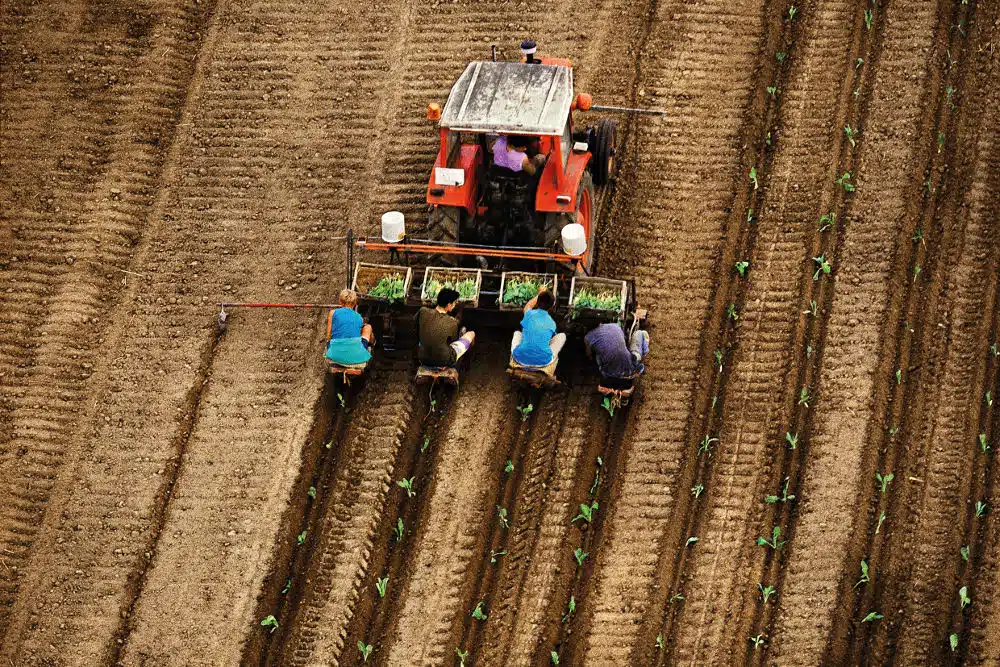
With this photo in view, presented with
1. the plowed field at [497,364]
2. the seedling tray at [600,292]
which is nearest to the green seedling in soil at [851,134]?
the plowed field at [497,364]

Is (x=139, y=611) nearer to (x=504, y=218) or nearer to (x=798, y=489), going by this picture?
(x=504, y=218)

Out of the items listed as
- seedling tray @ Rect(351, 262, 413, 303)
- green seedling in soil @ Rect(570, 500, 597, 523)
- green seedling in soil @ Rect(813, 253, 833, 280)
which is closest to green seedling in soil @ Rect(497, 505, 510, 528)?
green seedling in soil @ Rect(570, 500, 597, 523)

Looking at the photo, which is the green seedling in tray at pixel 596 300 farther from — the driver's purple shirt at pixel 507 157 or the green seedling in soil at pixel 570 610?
the green seedling in soil at pixel 570 610

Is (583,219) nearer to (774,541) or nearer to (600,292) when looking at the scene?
(600,292)

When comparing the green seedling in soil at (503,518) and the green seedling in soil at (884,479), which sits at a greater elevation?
the green seedling in soil at (884,479)

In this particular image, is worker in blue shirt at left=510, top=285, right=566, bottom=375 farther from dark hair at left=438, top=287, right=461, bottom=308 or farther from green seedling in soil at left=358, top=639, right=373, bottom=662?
green seedling in soil at left=358, top=639, right=373, bottom=662

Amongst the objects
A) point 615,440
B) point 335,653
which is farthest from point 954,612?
point 335,653

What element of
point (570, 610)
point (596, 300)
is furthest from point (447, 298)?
point (570, 610)
